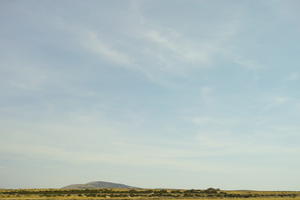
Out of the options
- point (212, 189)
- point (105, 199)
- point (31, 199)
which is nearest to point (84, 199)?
point (105, 199)

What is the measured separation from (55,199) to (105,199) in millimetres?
10655

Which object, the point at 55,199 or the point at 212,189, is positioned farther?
the point at 212,189

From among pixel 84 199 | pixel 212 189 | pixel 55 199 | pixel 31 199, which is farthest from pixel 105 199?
pixel 212 189

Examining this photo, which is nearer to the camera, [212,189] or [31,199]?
[31,199]

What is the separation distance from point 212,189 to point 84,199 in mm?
54207

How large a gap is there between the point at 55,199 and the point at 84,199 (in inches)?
240

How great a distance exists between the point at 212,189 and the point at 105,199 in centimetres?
5060

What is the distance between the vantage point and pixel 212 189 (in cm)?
10750

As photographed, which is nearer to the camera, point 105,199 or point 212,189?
point 105,199

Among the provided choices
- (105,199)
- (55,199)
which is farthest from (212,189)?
(55,199)

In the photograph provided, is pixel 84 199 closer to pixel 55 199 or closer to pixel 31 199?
pixel 55 199

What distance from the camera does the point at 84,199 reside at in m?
67.9

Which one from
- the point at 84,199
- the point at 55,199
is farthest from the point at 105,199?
the point at 55,199

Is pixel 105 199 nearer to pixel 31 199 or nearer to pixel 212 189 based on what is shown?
pixel 31 199
